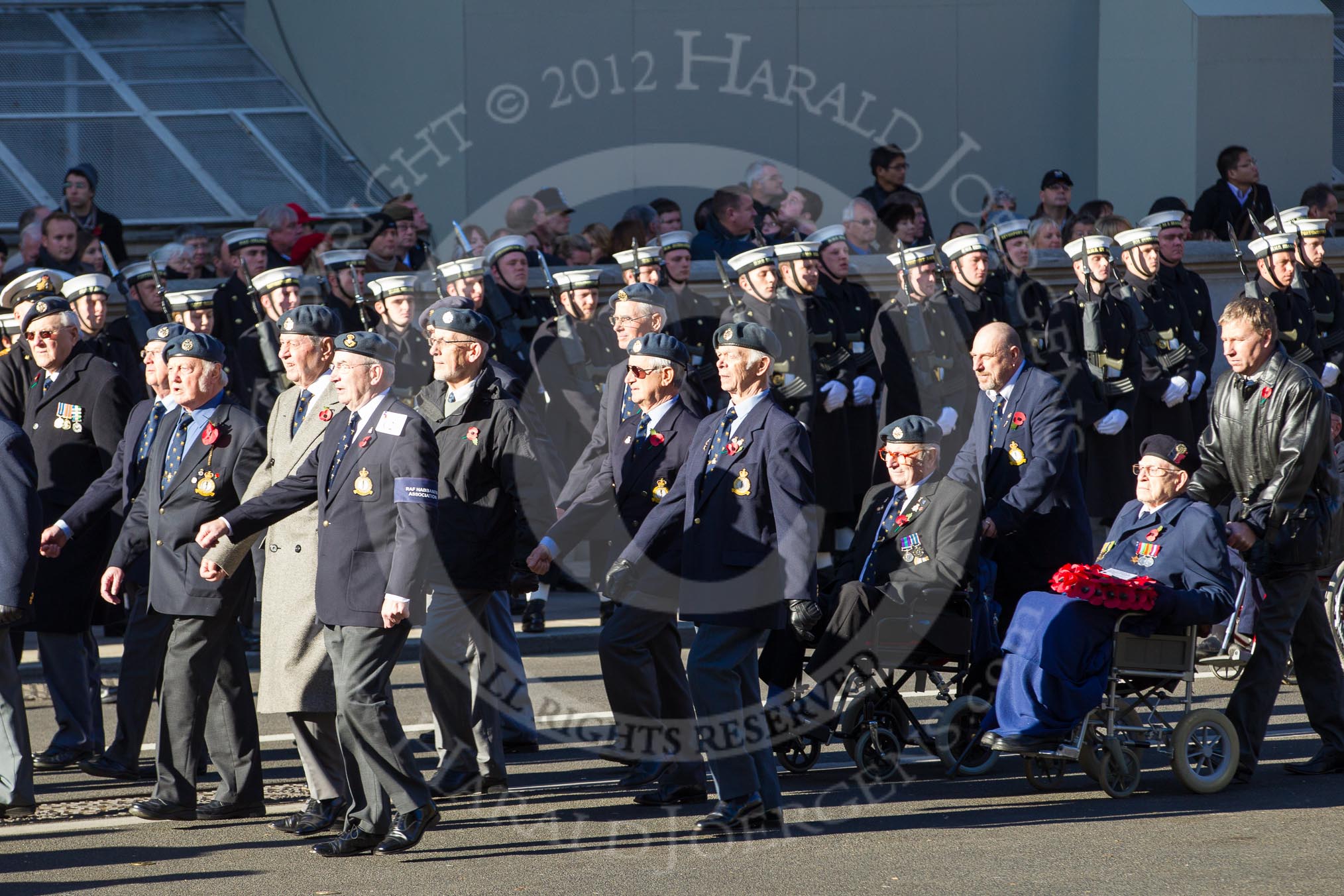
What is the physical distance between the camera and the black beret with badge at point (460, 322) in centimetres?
779

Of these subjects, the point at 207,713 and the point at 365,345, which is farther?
the point at 207,713

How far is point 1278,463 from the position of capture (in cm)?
787

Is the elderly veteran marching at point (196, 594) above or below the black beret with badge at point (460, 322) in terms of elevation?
below

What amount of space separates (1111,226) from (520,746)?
23.6 feet

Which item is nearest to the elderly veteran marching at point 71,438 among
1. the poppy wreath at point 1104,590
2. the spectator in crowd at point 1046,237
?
the poppy wreath at point 1104,590

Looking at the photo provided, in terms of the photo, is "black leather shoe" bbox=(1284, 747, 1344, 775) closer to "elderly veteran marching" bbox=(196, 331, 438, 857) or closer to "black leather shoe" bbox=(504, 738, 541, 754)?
"black leather shoe" bbox=(504, 738, 541, 754)

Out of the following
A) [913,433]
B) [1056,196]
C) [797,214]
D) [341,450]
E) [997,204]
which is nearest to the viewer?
[341,450]

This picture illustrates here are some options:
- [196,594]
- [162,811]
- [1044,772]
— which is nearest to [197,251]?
[196,594]

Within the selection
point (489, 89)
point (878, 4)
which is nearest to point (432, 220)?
point (489, 89)

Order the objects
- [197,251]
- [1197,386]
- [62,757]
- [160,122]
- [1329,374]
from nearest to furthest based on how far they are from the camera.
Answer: [62,757] < [1329,374] < [197,251] < [1197,386] < [160,122]

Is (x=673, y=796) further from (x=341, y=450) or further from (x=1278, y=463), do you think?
(x=1278, y=463)

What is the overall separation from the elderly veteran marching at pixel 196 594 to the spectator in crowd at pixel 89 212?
278 inches

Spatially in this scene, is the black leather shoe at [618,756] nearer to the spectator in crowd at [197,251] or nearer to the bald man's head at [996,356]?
the bald man's head at [996,356]

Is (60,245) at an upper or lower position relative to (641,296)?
upper
